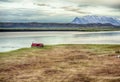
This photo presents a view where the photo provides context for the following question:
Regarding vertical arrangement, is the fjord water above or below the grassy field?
below

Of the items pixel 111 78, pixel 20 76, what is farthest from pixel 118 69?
pixel 20 76

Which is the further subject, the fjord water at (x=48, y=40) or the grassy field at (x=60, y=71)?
the fjord water at (x=48, y=40)

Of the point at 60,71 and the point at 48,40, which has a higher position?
the point at 60,71

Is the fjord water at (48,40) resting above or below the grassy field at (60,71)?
below

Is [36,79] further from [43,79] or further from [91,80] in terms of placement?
[91,80]

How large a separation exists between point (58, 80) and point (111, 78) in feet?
13.0

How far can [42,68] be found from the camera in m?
27.3

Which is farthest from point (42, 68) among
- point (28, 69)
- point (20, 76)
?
point (20, 76)

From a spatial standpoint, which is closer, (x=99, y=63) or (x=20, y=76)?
(x=20, y=76)

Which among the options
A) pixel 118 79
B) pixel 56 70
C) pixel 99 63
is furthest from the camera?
pixel 99 63

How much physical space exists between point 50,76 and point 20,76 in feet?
7.96

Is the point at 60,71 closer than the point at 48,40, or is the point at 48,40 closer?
the point at 60,71

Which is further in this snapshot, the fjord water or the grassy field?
the fjord water

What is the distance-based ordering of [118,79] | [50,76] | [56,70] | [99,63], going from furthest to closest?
1. [99,63]
2. [56,70]
3. [50,76]
4. [118,79]
